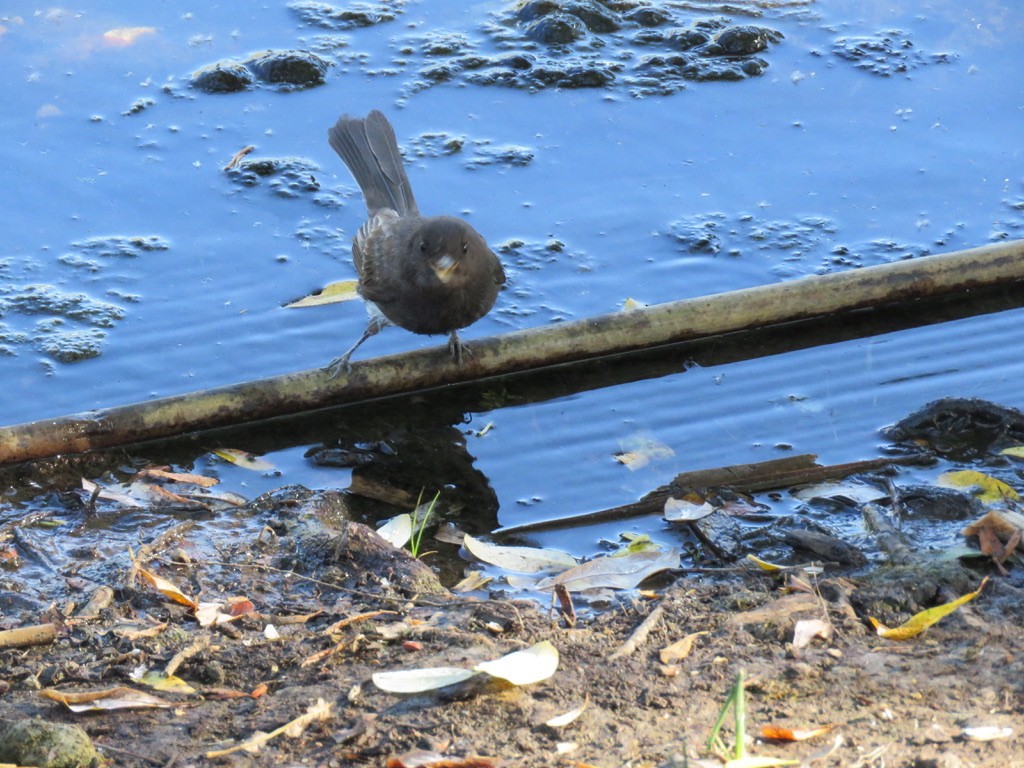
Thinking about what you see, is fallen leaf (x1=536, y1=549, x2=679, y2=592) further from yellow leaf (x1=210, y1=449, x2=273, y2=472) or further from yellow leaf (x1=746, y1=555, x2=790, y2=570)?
yellow leaf (x1=210, y1=449, x2=273, y2=472)

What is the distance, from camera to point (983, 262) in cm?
541

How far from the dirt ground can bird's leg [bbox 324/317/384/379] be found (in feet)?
3.33

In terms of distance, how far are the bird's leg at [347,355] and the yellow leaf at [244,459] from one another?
1.28 ft

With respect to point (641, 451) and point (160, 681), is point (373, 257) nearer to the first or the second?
point (641, 451)

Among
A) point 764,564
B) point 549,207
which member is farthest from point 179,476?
point 549,207

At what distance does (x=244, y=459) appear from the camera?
15.4ft

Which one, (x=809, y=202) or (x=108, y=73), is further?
(x=108, y=73)

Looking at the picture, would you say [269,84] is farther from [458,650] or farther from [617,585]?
[458,650]

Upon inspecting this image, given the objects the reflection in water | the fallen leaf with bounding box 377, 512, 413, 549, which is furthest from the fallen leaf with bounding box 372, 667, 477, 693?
the reflection in water

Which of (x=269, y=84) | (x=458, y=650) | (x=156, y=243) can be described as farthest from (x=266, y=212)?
(x=458, y=650)

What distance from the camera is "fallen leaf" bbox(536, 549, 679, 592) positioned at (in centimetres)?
384

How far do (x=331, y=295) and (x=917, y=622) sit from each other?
3.22 metres

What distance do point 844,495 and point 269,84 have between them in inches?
183

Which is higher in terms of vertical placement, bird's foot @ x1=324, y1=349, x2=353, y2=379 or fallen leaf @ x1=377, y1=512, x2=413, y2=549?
bird's foot @ x1=324, y1=349, x2=353, y2=379
